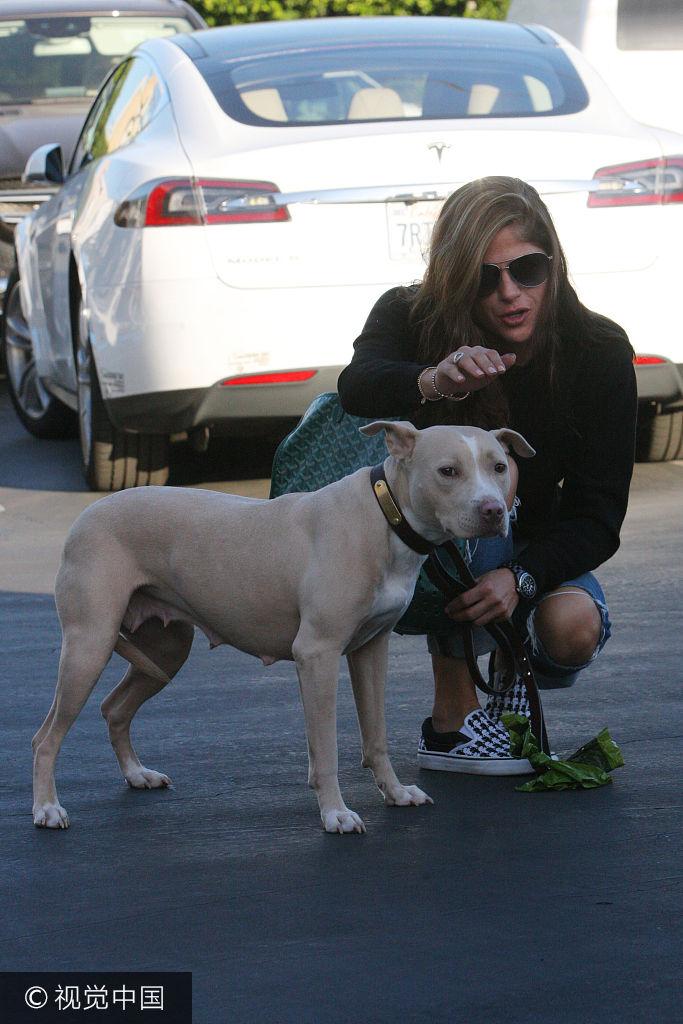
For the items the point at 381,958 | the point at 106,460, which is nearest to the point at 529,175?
the point at 106,460

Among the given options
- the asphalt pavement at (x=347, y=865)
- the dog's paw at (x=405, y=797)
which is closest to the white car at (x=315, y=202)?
the asphalt pavement at (x=347, y=865)

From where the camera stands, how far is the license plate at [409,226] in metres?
6.78

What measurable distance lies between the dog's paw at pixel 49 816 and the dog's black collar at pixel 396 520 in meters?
1.00

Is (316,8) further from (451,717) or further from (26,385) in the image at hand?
(451,717)

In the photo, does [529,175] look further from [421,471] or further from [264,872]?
[264,872]

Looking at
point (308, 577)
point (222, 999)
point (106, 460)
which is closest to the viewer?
point (222, 999)

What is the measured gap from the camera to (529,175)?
6.82 m

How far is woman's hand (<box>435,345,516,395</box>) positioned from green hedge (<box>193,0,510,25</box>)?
19432 mm

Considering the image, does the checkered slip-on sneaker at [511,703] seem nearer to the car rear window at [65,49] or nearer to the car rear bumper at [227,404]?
the car rear bumper at [227,404]

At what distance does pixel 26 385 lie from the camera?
1004 cm

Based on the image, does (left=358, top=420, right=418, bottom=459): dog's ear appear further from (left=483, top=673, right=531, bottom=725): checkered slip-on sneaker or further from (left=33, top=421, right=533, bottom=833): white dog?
(left=483, top=673, right=531, bottom=725): checkered slip-on sneaker

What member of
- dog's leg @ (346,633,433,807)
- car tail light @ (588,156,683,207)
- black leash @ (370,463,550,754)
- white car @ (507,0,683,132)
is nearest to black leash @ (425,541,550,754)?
black leash @ (370,463,550,754)

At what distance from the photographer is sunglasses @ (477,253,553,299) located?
167 inches

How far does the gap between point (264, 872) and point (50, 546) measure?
3.63m
